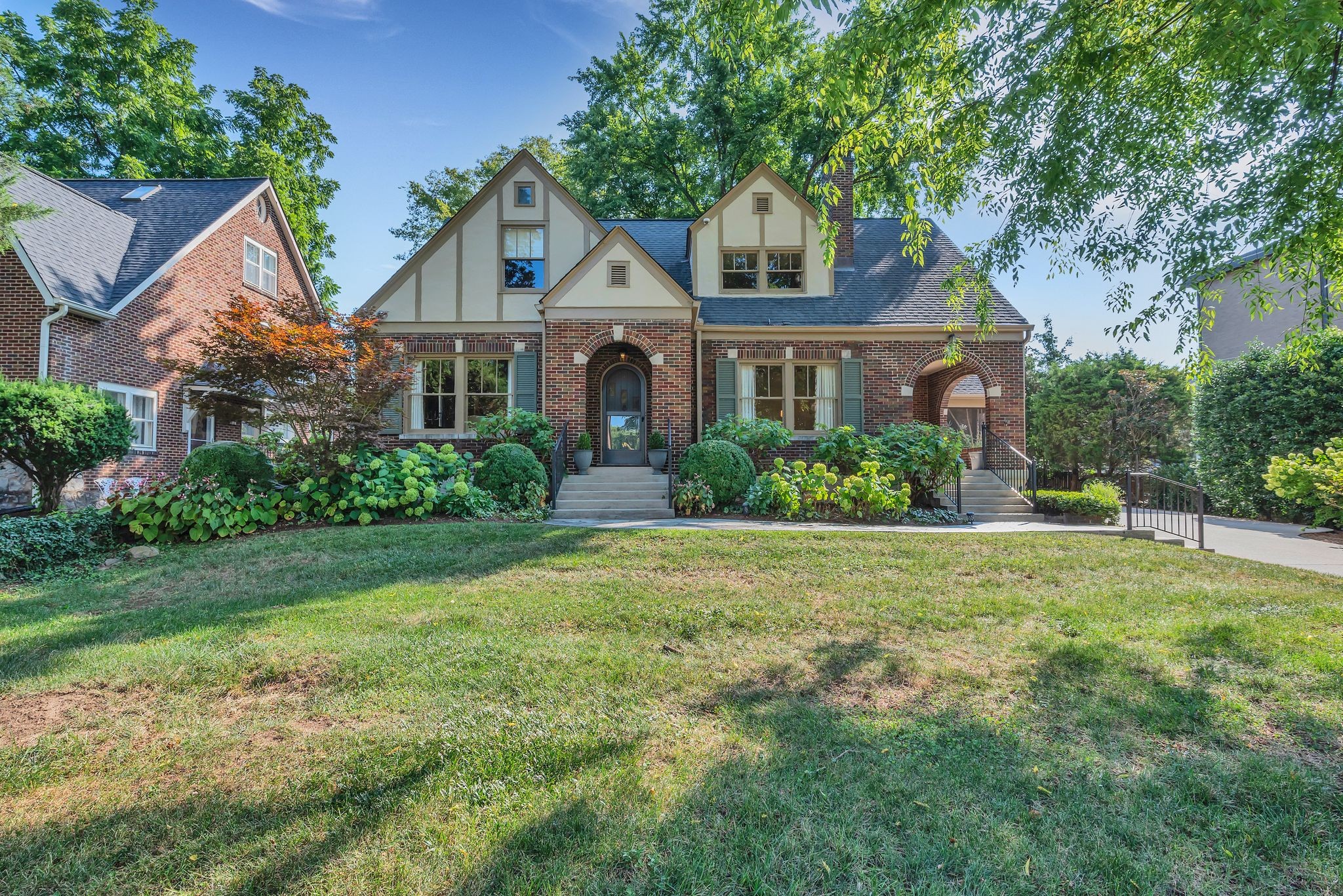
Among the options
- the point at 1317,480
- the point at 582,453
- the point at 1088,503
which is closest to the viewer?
the point at 1317,480

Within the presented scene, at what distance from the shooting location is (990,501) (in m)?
12.3

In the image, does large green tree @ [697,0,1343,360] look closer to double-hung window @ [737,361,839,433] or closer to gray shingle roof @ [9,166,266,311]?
double-hung window @ [737,361,839,433]

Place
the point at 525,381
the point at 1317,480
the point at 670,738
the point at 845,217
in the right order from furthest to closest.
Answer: the point at 845,217 → the point at 525,381 → the point at 1317,480 → the point at 670,738

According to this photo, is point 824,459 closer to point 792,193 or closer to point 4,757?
point 792,193

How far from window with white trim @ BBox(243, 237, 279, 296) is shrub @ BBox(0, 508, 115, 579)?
34.8 ft

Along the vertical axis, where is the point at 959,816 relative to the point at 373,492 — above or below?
below

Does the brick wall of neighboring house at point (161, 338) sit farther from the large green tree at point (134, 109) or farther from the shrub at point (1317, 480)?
the shrub at point (1317, 480)

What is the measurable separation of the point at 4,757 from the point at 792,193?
48.7 ft

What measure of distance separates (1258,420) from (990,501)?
7.10m

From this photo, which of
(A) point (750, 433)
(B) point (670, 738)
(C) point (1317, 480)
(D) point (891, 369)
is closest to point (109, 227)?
(A) point (750, 433)

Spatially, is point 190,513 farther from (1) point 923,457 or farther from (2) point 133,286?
(1) point 923,457

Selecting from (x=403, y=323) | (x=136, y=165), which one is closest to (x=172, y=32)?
(x=136, y=165)

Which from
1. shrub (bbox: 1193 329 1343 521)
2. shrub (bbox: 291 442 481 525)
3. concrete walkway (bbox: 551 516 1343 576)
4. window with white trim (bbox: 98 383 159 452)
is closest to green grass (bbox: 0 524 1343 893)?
concrete walkway (bbox: 551 516 1343 576)

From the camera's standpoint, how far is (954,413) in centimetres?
2541
